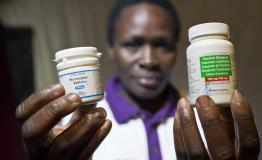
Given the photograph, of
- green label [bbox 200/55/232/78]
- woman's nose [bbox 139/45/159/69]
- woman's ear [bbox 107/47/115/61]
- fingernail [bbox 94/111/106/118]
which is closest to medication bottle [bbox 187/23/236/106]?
green label [bbox 200/55/232/78]

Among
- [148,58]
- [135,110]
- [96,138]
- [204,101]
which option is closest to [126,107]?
[135,110]

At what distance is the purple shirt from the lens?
3.16 ft

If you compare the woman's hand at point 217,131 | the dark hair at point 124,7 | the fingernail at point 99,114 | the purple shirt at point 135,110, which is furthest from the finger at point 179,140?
the dark hair at point 124,7

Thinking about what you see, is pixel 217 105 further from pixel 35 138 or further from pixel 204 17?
pixel 204 17

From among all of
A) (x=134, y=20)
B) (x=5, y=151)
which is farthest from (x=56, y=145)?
(x=134, y=20)

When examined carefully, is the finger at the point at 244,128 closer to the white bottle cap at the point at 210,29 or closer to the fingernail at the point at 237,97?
the fingernail at the point at 237,97

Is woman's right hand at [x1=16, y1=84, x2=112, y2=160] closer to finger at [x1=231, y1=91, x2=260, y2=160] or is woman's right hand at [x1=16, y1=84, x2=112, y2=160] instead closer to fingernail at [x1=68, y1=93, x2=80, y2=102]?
fingernail at [x1=68, y1=93, x2=80, y2=102]

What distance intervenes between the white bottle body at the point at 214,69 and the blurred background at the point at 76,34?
1.58 ft

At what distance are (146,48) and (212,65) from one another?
0.47 metres

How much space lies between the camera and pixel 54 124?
1.79ft

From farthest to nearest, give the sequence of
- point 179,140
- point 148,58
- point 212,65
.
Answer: point 148,58
point 179,140
point 212,65

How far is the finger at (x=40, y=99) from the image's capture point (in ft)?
1.77

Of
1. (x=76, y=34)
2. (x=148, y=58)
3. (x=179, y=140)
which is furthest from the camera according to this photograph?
(x=76, y=34)

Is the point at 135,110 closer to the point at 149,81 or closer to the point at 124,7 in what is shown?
the point at 149,81
